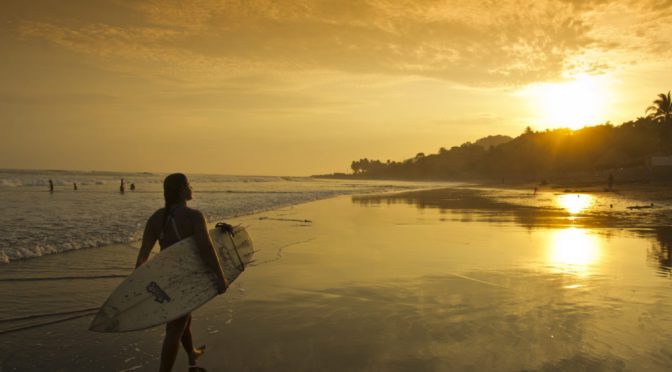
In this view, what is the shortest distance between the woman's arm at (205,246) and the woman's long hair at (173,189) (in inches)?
10.0

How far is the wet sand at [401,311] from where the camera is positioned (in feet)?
15.3

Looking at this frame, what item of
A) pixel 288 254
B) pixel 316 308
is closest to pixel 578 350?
pixel 316 308

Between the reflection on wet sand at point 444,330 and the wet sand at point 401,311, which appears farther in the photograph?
the wet sand at point 401,311

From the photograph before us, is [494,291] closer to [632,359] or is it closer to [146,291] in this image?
[632,359]

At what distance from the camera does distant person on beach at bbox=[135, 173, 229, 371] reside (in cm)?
436

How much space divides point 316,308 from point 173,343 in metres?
2.54

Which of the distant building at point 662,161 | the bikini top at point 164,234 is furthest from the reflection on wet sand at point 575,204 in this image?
the distant building at point 662,161

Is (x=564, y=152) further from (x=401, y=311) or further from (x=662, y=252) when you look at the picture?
(x=401, y=311)

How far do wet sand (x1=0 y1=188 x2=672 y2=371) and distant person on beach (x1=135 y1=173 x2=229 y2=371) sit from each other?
567mm

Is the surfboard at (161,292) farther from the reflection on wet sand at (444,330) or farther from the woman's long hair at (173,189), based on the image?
the reflection on wet sand at (444,330)

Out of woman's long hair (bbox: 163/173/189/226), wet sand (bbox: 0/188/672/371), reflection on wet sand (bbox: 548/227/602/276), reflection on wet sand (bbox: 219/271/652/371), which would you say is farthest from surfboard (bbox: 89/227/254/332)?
reflection on wet sand (bbox: 548/227/602/276)

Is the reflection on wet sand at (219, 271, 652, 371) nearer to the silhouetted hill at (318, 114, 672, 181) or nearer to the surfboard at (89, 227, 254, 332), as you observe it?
the surfboard at (89, 227, 254, 332)

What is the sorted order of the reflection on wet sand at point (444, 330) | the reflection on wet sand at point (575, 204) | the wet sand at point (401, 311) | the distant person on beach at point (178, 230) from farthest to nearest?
1. the reflection on wet sand at point (575, 204)
2. the wet sand at point (401, 311)
3. the reflection on wet sand at point (444, 330)
4. the distant person on beach at point (178, 230)

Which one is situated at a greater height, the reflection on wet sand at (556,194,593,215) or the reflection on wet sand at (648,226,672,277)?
the reflection on wet sand at (648,226,672,277)
